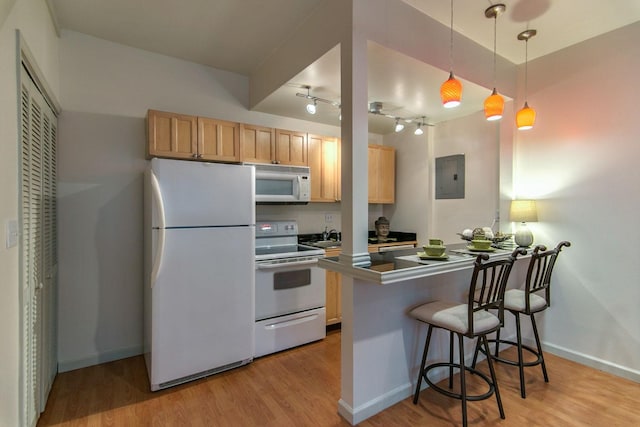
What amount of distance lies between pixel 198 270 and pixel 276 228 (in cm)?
119

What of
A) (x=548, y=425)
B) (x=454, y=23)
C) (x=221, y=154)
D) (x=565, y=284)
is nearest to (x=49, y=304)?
(x=221, y=154)

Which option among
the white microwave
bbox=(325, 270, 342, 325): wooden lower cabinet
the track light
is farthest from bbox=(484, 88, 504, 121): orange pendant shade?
bbox=(325, 270, 342, 325): wooden lower cabinet

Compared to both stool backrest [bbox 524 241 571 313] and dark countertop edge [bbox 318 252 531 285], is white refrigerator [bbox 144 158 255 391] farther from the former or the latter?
stool backrest [bbox 524 241 571 313]

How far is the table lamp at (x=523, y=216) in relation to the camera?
274cm

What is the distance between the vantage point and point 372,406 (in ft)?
6.53

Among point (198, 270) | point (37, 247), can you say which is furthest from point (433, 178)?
point (37, 247)

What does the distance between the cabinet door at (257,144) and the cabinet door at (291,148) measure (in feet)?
0.23

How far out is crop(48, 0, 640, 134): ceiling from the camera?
7.12ft

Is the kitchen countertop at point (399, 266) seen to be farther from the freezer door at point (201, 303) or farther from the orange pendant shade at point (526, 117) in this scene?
the orange pendant shade at point (526, 117)

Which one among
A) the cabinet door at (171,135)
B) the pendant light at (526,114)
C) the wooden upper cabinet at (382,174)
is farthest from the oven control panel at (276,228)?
the pendant light at (526,114)

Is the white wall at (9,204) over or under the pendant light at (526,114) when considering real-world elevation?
under

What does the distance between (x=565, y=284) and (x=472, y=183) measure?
1.29m

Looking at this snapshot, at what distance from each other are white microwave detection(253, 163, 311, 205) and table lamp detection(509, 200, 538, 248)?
6.59ft

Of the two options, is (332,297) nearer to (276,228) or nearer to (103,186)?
(276,228)
